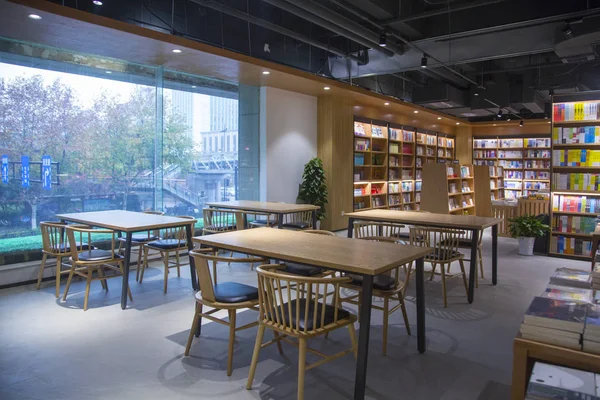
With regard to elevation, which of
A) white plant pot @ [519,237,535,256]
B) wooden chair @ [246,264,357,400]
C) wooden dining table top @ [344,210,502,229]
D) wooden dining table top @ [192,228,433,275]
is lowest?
Answer: white plant pot @ [519,237,535,256]

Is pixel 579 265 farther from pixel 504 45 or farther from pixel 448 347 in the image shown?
pixel 448 347

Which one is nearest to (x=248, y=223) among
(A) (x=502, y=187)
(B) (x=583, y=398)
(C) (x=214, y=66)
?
(C) (x=214, y=66)

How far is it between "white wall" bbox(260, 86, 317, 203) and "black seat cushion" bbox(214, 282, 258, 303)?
571 cm

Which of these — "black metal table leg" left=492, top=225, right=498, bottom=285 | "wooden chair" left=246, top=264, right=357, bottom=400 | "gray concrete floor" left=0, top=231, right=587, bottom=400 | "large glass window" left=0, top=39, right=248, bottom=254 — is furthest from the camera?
"large glass window" left=0, top=39, right=248, bottom=254

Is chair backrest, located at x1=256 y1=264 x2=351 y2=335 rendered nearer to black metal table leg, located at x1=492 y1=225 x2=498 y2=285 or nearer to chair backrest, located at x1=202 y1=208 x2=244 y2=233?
black metal table leg, located at x1=492 y1=225 x2=498 y2=285

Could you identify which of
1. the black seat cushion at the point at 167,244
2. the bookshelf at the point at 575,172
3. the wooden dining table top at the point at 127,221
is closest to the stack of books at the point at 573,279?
the wooden dining table top at the point at 127,221

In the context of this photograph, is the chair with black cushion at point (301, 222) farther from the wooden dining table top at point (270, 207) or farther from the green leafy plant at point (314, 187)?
the green leafy plant at point (314, 187)

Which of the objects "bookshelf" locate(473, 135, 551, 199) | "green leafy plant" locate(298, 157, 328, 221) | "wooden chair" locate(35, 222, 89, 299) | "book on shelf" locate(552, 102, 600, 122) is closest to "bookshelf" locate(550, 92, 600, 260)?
"book on shelf" locate(552, 102, 600, 122)

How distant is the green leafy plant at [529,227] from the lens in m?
7.59

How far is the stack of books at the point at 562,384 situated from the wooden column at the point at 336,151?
7979mm

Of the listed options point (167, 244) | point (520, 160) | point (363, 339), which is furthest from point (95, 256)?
point (520, 160)

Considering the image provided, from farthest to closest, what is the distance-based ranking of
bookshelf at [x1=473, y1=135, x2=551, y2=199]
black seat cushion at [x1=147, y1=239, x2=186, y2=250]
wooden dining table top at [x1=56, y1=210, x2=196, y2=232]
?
bookshelf at [x1=473, y1=135, x2=551, y2=199], black seat cushion at [x1=147, y1=239, x2=186, y2=250], wooden dining table top at [x1=56, y1=210, x2=196, y2=232]

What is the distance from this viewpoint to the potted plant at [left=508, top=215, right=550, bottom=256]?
7.60 m

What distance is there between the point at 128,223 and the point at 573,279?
13.9 ft
